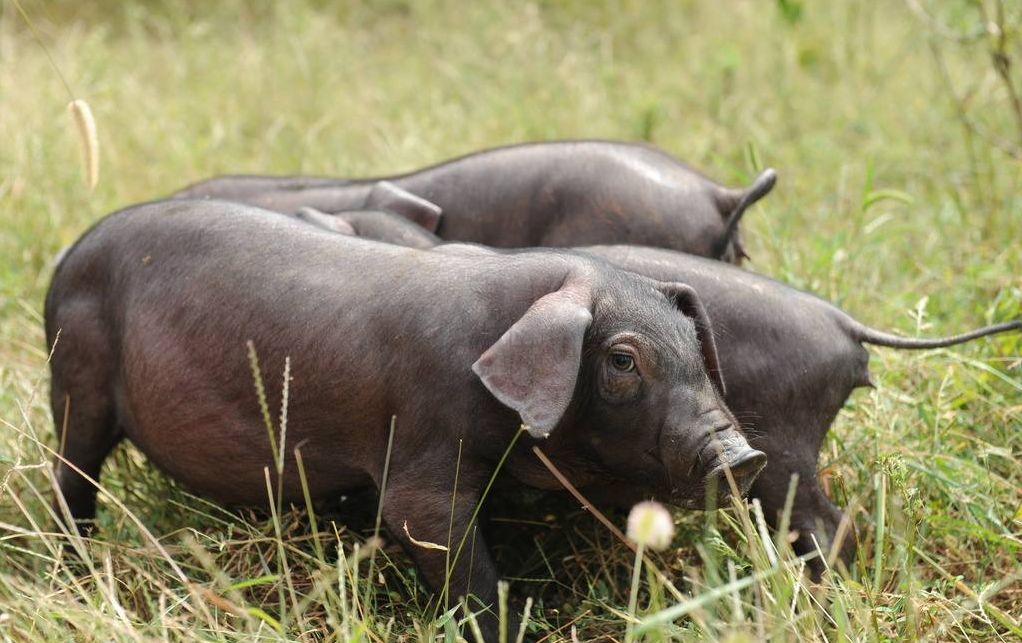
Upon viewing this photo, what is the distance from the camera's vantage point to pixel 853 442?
4117 mm

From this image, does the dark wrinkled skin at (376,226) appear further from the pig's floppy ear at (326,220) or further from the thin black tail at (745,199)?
the thin black tail at (745,199)


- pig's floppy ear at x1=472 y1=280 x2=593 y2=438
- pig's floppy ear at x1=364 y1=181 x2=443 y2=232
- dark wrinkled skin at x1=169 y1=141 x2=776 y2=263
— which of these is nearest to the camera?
pig's floppy ear at x1=472 y1=280 x2=593 y2=438

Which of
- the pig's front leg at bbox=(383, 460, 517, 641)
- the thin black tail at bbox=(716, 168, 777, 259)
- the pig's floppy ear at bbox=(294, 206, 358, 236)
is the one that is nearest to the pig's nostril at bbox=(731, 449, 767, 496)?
the pig's front leg at bbox=(383, 460, 517, 641)

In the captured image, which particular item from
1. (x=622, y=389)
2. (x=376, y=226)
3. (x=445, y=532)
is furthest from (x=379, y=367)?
(x=376, y=226)

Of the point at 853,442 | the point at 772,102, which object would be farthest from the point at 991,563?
the point at 772,102

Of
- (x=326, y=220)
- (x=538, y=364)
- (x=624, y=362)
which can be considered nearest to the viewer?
(x=538, y=364)

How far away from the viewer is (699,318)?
3.50 metres

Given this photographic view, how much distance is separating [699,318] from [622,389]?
A: 40cm

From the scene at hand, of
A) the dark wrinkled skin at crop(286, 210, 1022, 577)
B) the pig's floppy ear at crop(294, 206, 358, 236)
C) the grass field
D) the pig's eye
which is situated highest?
the pig's eye

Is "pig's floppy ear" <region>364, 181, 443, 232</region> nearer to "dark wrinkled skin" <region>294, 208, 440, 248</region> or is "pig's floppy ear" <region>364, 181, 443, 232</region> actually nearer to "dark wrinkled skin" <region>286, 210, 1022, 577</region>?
"dark wrinkled skin" <region>294, 208, 440, 248</region>

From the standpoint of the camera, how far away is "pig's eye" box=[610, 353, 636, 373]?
322 centimetres

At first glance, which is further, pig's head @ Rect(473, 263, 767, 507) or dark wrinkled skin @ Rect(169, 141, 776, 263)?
dark wrinkled skin @ Rect(169, 141, 776, 263)

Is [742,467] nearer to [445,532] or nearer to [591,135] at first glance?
[445,532]

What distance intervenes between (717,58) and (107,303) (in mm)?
4962
